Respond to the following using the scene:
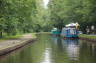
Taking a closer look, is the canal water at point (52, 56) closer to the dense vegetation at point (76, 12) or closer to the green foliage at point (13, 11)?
the green foliage at point (13, 11)

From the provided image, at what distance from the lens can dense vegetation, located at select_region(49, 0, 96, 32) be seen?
5567 cm

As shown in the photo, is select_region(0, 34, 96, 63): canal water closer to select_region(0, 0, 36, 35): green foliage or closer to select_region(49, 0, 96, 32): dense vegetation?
select_region(0, 0, 36, 35): green foliage

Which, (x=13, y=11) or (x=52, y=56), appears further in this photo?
(x=13, y=11)

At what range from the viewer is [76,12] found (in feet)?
234

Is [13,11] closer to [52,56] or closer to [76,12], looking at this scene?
[76,12]

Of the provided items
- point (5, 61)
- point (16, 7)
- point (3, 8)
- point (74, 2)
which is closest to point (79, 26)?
point (74, 2)

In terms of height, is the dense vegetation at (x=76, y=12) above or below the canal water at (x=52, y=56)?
above

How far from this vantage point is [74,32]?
71812 millimetres

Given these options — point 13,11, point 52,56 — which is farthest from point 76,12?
point 52,56

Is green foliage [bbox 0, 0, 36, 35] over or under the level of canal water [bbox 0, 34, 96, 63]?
over

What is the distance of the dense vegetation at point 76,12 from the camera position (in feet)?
183

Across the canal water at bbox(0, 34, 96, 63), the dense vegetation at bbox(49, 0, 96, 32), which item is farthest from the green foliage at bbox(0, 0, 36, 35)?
the canal water at bbox(0, 34, 96, 63)

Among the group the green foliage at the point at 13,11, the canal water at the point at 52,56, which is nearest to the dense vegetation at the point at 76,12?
the green foliage at the point at 13,11

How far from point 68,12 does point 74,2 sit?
5279 mm
